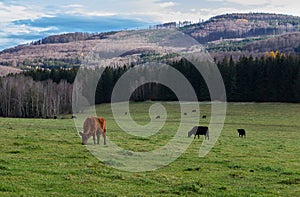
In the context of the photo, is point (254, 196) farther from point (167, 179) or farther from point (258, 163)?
point (258, 163)

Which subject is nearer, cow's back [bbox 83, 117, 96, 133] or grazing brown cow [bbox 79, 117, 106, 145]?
grazing brown cow [bbox 79, 117, 106, 145]

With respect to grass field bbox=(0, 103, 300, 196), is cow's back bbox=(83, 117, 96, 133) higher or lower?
higher

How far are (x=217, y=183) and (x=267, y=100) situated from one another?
80.4m

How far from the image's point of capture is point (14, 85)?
95062mm

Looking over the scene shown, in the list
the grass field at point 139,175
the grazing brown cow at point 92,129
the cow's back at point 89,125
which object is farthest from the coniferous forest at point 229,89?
the grass field at point 139,175

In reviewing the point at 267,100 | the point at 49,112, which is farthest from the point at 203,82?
the point at 49,112

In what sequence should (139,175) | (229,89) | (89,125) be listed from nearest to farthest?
(139,175), (89,125), (229,89)

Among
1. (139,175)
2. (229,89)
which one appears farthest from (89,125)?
(229,89)

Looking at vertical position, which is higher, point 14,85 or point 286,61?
point 286,61

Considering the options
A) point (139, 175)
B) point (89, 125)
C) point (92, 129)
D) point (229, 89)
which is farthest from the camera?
point (229, 89)

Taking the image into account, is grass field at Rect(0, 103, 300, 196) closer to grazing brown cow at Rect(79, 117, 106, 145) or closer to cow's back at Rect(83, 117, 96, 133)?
grazing brown cow at Rect(79, 117, 106, 145)

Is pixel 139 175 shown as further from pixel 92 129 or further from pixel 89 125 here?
pixel 89 125

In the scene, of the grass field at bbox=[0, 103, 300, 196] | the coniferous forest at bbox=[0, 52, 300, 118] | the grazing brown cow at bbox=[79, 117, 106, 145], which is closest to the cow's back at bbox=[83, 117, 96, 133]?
the grazing brown cow at bbox=[79, 117, 106, 145]

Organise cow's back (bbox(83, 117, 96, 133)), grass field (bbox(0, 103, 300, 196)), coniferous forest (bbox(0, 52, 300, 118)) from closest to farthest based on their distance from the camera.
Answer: grass field (bbox(0, 103, 300, 196)) → cow's back (bbox(83, 117, 96, 133)) → coniferous forest (bbox(0, 52, 300, 118))
